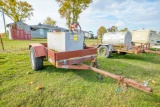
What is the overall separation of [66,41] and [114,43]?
510 centimetres

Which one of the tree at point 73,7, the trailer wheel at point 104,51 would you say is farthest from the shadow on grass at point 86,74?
the tree at point 73,7

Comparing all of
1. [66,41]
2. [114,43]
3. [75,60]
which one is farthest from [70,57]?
[114,43]

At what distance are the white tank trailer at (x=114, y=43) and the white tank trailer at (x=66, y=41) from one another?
158 inches

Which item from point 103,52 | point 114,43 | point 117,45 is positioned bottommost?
point 103,52

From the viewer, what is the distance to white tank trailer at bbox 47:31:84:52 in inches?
148

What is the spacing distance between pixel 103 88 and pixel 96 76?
0.87m

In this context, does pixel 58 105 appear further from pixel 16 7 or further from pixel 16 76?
pixel 16 7

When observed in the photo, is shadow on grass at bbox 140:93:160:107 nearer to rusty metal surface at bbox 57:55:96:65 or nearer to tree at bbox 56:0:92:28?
rusty metal surface at bbox 57:55:96:65

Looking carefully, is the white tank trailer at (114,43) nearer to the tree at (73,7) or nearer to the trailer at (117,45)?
the trailer at (117,45)

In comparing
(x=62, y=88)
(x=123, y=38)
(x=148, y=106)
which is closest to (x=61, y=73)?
(x=62, y=88)

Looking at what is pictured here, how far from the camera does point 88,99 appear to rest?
294cm

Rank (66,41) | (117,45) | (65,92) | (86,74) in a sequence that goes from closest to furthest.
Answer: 1. (65,92)
2. (66,41)
3. (86,74)
4. (117,45)

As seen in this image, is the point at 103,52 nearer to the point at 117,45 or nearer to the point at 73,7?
the point at 117,45

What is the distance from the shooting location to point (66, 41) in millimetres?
3740
